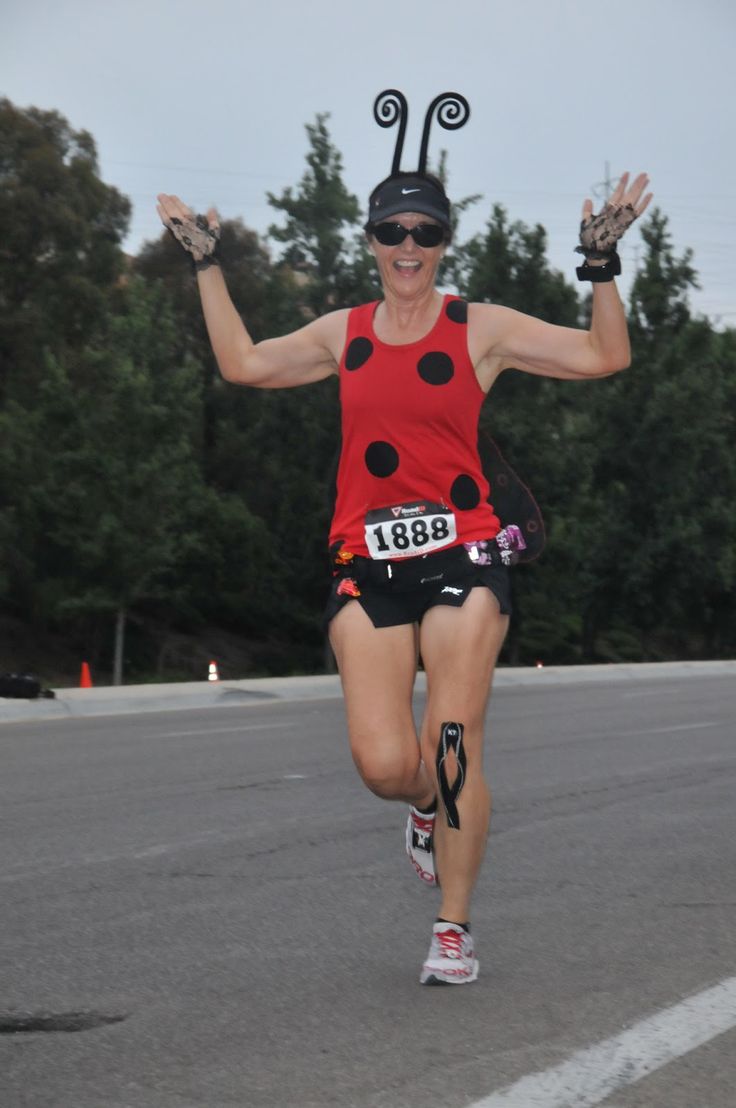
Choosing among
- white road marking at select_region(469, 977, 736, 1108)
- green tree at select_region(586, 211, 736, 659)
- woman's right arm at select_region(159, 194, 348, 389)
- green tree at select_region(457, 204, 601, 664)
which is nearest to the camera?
white road marking at select_region(469, 977, 736, 1108)

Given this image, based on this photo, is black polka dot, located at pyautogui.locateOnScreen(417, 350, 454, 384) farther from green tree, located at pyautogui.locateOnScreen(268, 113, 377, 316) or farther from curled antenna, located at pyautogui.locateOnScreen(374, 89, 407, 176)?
green tree, located at pyautogui.locateOnScreen(268, 113, 377, 316)

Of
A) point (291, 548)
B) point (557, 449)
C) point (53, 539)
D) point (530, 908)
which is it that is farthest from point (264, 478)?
point (530, 908)

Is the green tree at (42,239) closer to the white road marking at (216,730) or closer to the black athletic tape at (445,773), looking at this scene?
the white road marking at (216,730)

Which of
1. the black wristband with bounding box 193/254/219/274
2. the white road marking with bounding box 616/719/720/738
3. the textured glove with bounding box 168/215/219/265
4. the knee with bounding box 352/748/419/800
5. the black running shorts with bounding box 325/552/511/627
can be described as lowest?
the white road marking with bounding box 616/719/720/738

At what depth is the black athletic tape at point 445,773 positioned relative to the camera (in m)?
5.07

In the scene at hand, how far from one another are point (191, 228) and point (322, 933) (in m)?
2.19

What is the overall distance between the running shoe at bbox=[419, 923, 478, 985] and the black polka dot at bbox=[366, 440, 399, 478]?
48.5 inches

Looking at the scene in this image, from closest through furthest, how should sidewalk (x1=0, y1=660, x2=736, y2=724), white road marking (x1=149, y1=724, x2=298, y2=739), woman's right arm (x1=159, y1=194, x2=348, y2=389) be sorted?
woman's right arm (x1=159, y1=194, x2=348, y2=389) → white road marking (x1=149, y1=724, x2=298, y2=739) → sidewalk (x1=0, y1=660, x2=736, y2=724)

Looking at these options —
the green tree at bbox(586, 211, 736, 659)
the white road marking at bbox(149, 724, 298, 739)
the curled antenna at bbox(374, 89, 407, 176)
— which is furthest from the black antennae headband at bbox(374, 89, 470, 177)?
the green tree at bbox(586, 211, 736, 659)

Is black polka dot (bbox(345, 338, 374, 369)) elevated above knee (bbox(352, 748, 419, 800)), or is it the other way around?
black polka dot (bbox(345, 338, 374, 369))

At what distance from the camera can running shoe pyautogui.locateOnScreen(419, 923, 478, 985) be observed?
16.2ft

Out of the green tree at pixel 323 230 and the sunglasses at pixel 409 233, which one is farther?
the green tree at pixel 323 230

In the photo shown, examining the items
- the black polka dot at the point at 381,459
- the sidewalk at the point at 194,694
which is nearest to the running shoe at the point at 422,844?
the black polka dot at the point at 381,459

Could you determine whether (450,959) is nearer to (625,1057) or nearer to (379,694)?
(379,694)
